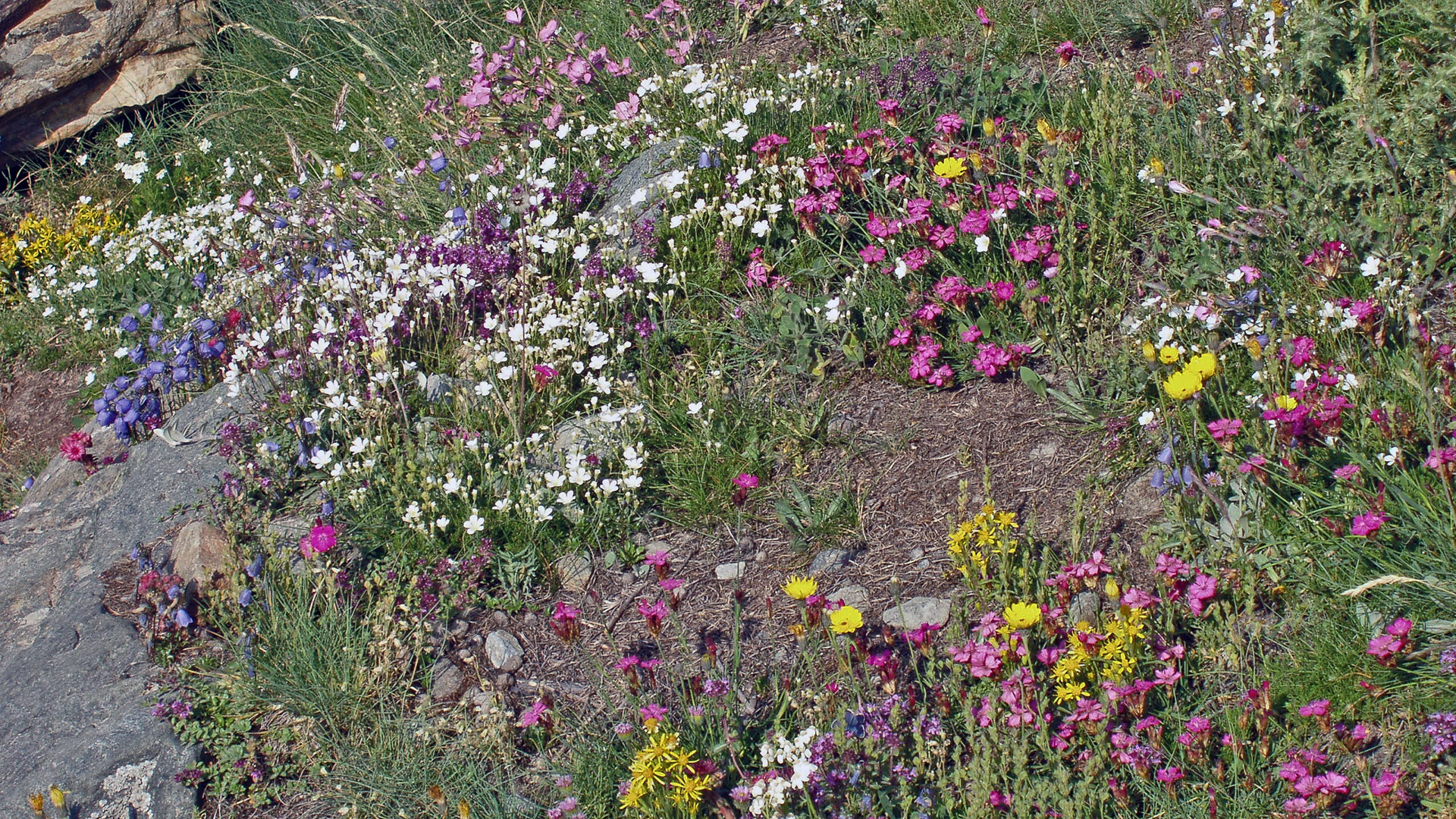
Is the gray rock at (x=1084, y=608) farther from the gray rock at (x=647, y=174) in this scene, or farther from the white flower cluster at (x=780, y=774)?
the gray rock at (x=647, y=174)

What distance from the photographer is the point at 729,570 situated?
3506 mm

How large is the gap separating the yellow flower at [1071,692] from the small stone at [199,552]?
101 inches

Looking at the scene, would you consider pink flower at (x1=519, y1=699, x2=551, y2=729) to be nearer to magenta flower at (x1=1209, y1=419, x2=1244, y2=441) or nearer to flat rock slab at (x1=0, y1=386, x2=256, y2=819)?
flat rock slab at (x1=0, y1=386, x2=256, y2=819)

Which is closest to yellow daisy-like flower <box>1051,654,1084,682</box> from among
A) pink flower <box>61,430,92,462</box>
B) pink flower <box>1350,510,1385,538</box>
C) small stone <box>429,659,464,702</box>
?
pink flower <box>1350,510,1385,538</box>

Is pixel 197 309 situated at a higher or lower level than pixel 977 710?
higher

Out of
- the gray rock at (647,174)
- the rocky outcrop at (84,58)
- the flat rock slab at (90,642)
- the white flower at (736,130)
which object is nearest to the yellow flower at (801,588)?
the flat rock slab at (90,642)

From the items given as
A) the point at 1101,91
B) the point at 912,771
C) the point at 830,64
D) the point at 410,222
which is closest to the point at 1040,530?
the point at 912,771

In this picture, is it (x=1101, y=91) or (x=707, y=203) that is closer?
(x=1101, y=91)

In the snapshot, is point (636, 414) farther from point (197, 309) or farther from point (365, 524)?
point (197, 309)

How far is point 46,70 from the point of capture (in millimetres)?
6828

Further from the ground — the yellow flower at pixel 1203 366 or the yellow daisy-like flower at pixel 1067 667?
the yellow flower at pixel 1203 366

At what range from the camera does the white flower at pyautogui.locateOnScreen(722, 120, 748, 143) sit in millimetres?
4715

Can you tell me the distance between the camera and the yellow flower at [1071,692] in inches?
103

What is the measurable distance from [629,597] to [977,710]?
1196mm
